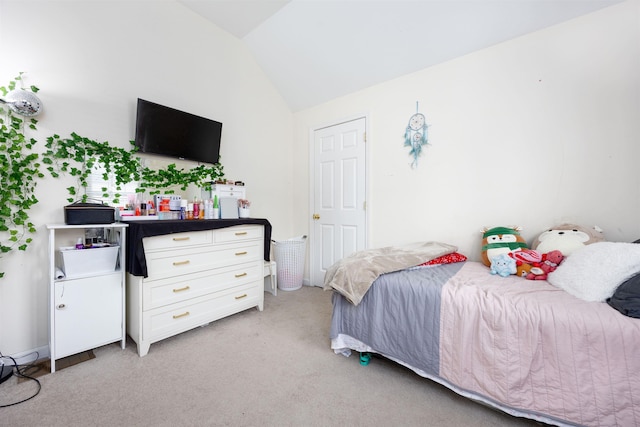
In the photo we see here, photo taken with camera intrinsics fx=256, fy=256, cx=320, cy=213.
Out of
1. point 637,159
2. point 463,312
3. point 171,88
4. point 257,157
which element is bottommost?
point 463,312

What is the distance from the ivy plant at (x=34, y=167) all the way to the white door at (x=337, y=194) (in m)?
1.91

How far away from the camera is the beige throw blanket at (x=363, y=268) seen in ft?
5.43

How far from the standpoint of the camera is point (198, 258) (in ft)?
6.73

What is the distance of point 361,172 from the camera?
3047mm

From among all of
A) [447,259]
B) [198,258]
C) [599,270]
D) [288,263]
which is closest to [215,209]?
[198,258]

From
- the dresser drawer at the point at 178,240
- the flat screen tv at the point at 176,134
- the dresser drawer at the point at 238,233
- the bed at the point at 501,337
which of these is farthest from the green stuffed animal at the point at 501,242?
the flat screen tv at the point at 176,134

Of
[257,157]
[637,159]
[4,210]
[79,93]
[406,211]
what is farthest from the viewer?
[257,157]

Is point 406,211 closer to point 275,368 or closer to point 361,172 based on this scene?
Result: point 361,172

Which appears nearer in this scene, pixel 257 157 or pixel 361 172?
pixel 361 172

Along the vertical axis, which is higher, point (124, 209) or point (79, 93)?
A: point (79, 93)

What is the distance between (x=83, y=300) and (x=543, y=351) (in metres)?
2.61

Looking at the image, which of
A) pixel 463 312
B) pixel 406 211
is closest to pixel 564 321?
pixel 463 312

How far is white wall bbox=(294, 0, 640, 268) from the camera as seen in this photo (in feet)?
5.84

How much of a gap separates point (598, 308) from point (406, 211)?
1.69 meters
